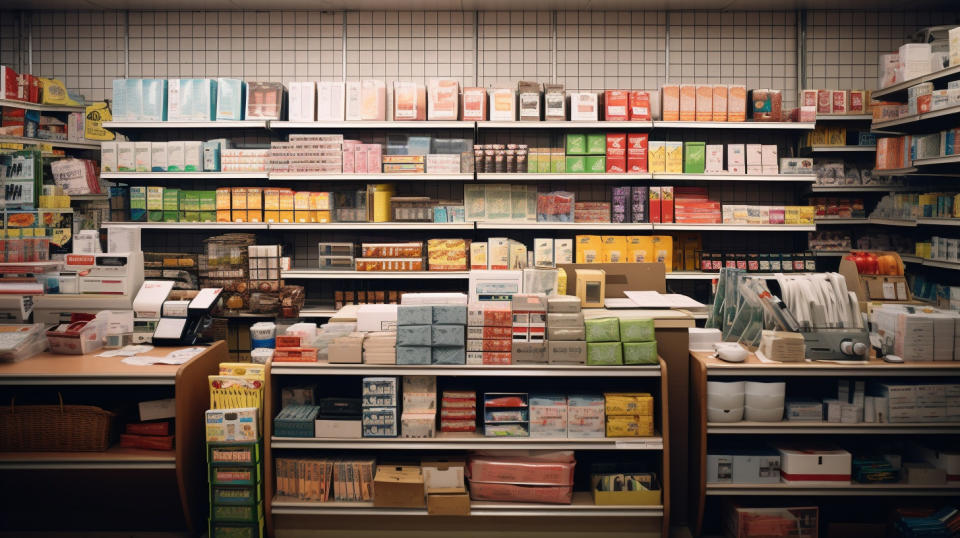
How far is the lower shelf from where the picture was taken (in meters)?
3.32

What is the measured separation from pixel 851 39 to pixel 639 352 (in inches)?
196

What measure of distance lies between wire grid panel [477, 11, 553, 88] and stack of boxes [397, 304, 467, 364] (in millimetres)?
3710

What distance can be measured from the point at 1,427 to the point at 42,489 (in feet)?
1.35

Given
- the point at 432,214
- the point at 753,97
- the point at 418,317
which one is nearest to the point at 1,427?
the point at 418,317

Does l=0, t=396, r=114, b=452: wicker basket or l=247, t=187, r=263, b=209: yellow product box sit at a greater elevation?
l=247, t=187, r=263, b=209: yellow product box

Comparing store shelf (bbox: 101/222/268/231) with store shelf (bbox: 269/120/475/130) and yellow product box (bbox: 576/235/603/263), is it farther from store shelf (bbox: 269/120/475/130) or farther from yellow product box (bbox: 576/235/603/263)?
yellow product box (bbox: 576/235/603/263)

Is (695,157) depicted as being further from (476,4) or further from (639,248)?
(476,4)

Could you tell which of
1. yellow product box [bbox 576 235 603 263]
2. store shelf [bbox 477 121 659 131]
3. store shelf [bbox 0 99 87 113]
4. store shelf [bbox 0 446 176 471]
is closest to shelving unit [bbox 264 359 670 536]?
store shelf [bbox 0 446 176 471]

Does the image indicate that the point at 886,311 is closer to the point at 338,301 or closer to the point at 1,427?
the point at 338,301

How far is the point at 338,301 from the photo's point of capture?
19.2 ft

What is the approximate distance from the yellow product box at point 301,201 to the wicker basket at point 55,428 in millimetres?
2633

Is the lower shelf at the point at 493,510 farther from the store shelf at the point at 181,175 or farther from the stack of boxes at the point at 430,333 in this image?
the store shelf at the point at 181,175

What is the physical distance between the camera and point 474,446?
11.0 feet

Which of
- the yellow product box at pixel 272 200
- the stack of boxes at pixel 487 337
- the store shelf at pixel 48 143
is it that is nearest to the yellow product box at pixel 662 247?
the stack of boxes at pixel 487 337
